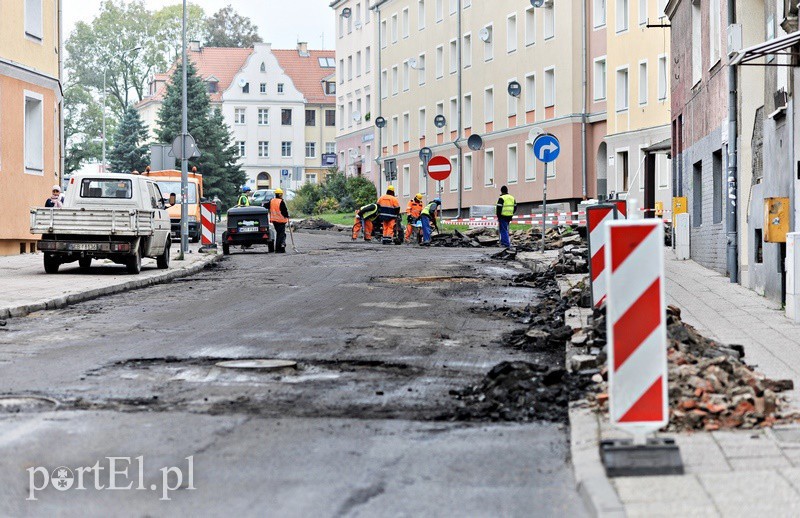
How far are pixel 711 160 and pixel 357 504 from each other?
17736 mm

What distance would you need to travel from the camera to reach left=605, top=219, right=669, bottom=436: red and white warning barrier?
6480 mm

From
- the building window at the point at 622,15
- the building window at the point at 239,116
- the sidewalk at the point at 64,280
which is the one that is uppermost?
the building window at the point at 239,116

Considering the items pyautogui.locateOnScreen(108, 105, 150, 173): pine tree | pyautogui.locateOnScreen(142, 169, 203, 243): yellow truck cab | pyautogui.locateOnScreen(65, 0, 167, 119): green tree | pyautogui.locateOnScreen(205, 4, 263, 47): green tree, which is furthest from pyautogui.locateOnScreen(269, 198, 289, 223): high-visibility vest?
pyautogui.locateOnScreen(205, 4, 263, 47): green tree

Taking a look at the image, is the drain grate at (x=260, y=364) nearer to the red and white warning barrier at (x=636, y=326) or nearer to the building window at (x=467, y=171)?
the red and white warning barrier at (x=636, y=326)

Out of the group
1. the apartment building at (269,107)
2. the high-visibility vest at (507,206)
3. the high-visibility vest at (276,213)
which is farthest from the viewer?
the apartment building at (269,107)

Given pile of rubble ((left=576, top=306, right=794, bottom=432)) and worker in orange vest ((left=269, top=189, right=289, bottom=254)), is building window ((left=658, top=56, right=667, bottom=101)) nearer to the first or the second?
worker in orange vest ((left=269, top=189, right=289, bottom=254))

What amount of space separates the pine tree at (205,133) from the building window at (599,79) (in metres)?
30.7

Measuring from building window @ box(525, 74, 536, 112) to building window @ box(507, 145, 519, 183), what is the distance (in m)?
2.31

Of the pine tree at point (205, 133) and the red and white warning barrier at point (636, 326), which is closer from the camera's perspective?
the red and white warning barrier at point (636, 326)

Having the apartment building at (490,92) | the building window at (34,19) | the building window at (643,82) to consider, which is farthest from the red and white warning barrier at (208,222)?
the apartment building at (490,92)

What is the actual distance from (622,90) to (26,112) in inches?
951

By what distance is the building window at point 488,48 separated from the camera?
6306 cm

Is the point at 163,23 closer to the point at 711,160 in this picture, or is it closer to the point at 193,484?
the point at 711,160

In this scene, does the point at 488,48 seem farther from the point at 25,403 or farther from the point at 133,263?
the point at 25,403
